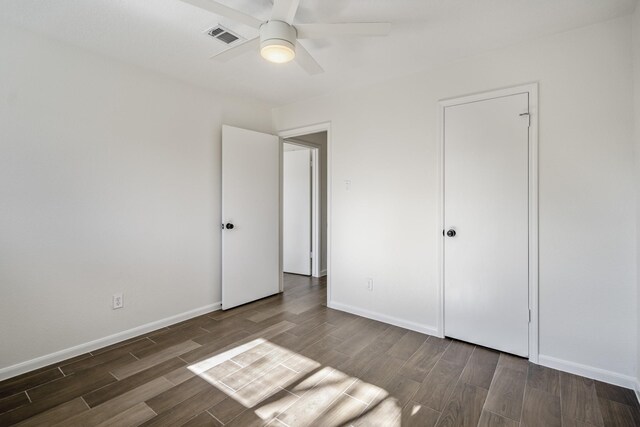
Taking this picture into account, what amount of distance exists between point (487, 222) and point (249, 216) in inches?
97.5

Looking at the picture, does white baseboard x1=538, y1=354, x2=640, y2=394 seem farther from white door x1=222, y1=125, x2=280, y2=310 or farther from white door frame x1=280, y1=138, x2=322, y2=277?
white door frame x1=280, y1=138, x2=322, y2=277

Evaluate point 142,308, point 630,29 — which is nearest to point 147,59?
point 142,308

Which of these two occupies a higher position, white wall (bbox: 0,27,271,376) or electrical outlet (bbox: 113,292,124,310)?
white wall (bbox: 0,27,271,376)

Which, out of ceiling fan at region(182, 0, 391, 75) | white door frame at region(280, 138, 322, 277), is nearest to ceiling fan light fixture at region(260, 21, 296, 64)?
ceiling fan at region(182, 0, 391, 75)

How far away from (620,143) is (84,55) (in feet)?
13.0

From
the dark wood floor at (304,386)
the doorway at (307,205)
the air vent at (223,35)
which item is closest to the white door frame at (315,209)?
the doorway at (307,205)

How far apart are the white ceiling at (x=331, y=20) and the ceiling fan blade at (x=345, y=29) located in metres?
0.26

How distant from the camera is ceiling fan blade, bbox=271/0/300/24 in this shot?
156 cm

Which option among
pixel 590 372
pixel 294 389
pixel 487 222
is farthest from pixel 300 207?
pixel 590 372

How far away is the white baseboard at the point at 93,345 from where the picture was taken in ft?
7.05

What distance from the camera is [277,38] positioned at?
1.70 meters

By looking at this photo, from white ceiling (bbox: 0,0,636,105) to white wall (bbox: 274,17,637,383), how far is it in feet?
0.58

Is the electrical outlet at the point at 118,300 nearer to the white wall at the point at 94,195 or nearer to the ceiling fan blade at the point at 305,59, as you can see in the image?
the white wall at the point at 94,195

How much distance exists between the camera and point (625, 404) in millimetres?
1843
